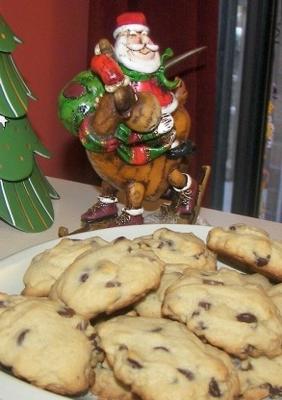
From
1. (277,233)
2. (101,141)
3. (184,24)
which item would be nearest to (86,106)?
(101,141)

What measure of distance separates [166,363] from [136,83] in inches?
18.0

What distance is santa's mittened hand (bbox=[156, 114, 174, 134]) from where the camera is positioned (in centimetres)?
98

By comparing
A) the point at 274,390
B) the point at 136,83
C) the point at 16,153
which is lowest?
the point at 274,390

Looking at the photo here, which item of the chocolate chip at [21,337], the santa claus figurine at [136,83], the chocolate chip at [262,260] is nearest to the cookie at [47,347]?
the chocolate chip at [21,337]

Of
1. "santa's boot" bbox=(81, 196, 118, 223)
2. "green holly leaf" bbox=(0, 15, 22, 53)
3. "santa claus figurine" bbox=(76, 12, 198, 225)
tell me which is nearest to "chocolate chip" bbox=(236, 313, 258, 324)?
"santa claus figurine" bbox=(76, 12, 198, 225)

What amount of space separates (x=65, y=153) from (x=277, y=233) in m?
0.69

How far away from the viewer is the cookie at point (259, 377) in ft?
2.15

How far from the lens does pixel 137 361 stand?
611 millimetres

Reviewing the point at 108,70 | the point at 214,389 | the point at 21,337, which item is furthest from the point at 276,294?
the point at 108,70

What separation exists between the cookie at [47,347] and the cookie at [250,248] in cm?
19

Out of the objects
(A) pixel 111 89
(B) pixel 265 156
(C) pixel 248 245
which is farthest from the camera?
(B) pixel 265 156

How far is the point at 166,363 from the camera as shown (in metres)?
0.61

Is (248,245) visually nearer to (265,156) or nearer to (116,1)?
(116,1)

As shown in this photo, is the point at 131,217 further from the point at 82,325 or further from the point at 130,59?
the point at 82,325
